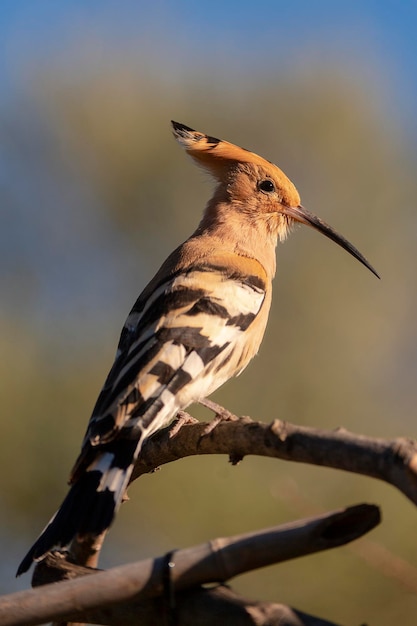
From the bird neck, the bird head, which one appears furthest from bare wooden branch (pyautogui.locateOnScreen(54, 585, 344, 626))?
the bird head

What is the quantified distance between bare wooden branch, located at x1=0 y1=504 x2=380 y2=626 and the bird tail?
31cm

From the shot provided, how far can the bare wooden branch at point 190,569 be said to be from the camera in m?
0.99

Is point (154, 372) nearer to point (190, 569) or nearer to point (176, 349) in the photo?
point (176, 349)

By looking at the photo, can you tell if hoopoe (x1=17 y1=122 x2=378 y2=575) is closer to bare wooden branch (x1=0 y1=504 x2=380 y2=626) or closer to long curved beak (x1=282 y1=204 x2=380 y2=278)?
long curved beak (x1=282 y1=204 x2=380 y2=278)

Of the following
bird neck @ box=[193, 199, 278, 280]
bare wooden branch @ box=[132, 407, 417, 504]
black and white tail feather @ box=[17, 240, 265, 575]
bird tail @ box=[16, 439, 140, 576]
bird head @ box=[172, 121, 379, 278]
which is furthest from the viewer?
bird head @ box=[172, 121, 379, 278]

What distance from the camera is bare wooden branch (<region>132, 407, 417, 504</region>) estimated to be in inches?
37.7

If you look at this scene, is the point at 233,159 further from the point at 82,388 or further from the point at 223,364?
the point at 82,388

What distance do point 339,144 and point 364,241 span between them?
0.77m

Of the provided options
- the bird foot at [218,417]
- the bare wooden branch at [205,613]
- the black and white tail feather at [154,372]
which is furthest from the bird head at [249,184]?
the bare wooden branch at [205,613]

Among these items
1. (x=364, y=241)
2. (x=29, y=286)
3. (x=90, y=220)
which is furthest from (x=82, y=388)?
(x=364, y=241)

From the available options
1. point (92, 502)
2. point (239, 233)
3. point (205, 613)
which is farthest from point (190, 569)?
point (239, 233)

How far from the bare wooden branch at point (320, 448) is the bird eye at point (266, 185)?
1242 millimetres

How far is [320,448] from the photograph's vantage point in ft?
3.47

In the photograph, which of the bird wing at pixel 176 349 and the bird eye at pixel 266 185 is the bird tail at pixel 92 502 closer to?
the bird wing at pixel 176 349
